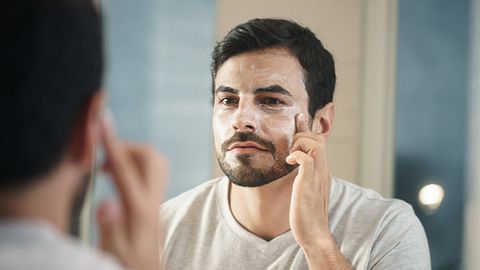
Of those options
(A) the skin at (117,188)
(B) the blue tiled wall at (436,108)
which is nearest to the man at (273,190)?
(B) the blue tiled wall at (436,108)

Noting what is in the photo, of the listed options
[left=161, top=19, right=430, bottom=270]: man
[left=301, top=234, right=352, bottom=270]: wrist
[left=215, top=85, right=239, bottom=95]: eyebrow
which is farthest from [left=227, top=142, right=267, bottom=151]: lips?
[left=301, top=234, right=352, bottom=270]: wrist

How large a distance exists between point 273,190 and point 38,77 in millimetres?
864

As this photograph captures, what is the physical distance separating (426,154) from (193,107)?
660mm

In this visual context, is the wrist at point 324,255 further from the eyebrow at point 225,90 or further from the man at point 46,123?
the man at point 46,123

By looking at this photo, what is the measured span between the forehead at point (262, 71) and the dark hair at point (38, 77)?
0.76m

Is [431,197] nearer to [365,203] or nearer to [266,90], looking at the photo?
[365,203]

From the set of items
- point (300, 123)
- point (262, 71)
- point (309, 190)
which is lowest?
point (309, 190)

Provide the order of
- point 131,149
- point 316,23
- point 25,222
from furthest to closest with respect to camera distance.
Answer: point 316,23 → point 131,149 → point 25,222

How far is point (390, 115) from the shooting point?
167cm

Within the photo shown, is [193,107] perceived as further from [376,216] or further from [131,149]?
[131,149]

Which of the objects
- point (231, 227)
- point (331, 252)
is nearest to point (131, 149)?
point (331, 252)

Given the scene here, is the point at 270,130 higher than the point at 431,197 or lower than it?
higher

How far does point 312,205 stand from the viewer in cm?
112

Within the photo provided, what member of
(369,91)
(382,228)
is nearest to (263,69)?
(382,228)
